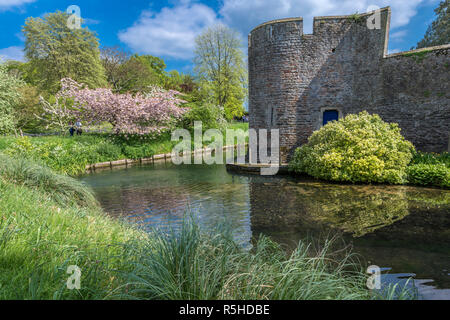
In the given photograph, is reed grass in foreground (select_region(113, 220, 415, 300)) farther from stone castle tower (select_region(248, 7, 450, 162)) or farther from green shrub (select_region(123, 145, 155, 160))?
green shrub (select_region(123, 145, 155, 160))

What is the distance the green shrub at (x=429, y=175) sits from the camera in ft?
29.5

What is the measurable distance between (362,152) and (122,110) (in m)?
15.7

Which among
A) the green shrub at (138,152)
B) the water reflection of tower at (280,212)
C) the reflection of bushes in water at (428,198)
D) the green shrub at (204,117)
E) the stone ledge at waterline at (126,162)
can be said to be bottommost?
the water reflection of tower at (280,212)

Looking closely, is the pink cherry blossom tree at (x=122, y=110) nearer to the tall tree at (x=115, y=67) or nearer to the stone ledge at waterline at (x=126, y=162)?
the stone ledge at waterline at (x=126, y=162)

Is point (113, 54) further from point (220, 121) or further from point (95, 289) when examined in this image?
point (95, 289)

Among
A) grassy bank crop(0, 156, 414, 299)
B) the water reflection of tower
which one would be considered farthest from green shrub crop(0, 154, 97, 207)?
the water reflection of tower

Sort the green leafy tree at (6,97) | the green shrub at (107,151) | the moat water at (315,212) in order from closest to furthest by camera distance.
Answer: the moat water at (315,212) < the green shrub at (107,151) < the green leafy tree at (6,97)

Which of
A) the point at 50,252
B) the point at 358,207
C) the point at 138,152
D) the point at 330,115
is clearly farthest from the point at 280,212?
the point at 138,152

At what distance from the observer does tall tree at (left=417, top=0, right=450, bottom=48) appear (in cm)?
2674

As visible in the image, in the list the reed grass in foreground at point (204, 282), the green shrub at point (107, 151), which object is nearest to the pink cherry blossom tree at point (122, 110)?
the green shrub at point (107, 151)

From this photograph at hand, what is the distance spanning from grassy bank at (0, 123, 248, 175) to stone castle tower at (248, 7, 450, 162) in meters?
9.35

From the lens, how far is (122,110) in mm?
19312

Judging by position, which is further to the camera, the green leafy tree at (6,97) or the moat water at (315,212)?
the green leafy tree at (6,97)

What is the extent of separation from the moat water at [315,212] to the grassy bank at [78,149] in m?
3.51
